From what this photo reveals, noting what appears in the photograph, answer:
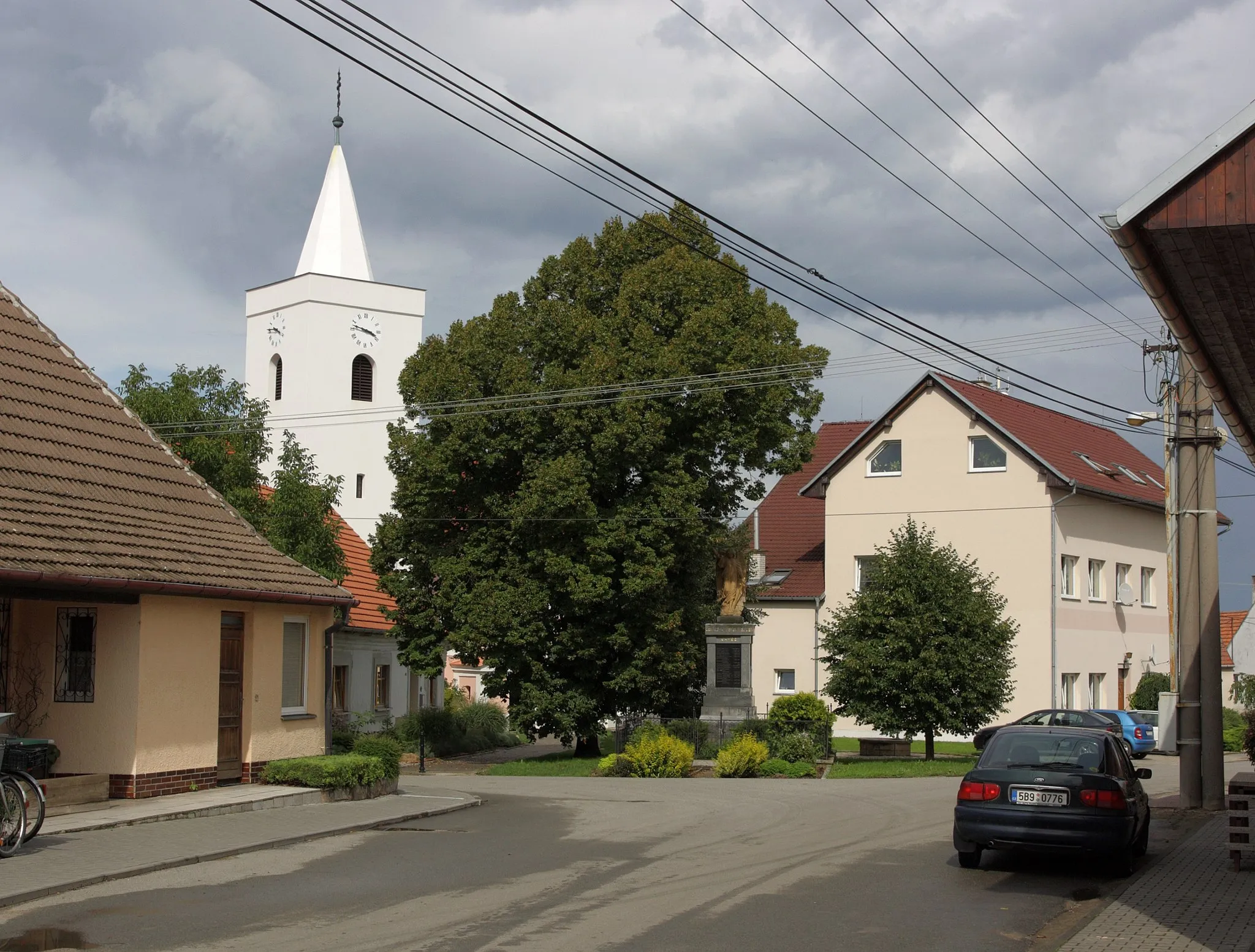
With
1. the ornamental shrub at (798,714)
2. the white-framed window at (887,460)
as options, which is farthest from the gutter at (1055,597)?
the ornamental shrub at (798,714)

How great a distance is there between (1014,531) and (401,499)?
18.7 m

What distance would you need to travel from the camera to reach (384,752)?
21047 millimetres

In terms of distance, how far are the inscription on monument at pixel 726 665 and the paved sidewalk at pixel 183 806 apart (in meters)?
15.9

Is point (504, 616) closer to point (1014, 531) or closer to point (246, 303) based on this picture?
point (1014, 531)

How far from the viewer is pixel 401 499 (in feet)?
112

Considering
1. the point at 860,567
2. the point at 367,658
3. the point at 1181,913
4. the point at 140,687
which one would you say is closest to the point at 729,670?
the point at 860,567

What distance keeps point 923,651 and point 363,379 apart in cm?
3934

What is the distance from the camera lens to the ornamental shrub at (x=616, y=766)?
28.7 meters

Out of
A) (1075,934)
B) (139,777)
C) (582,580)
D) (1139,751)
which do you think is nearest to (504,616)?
(582,580)

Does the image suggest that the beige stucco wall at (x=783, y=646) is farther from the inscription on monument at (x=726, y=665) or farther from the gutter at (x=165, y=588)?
the gutter at (x=165, y=588)

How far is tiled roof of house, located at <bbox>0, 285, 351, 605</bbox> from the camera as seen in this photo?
15.9 metres

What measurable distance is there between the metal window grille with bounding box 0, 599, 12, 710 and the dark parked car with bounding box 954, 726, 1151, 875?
1195 cm

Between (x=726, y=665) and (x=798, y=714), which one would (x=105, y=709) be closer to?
(x=798, y=714)

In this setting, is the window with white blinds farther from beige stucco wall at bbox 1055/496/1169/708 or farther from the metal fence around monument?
beige stucco wall at bbox 1055/496/1169/708
